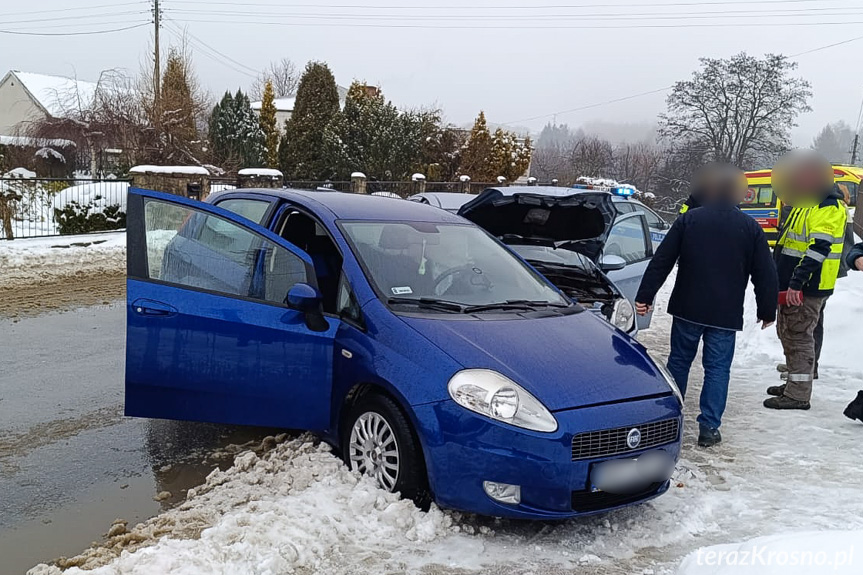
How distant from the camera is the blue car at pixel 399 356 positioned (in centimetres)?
344

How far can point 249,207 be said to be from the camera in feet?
17.8

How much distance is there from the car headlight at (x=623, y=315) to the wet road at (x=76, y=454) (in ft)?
10.2

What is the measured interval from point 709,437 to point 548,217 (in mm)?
3002

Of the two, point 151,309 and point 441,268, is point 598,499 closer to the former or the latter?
point 441,268

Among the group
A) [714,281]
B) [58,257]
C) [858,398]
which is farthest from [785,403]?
[58,257]

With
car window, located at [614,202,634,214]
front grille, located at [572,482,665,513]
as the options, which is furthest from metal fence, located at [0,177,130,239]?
front grille, located at [572,482,665,513]

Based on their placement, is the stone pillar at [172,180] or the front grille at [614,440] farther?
the stone pillar at [172,180]

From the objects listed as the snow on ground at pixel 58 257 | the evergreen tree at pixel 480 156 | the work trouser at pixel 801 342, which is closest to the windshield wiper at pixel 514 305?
the work trouser at pixel 801 342

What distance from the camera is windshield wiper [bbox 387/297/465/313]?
4129 mm

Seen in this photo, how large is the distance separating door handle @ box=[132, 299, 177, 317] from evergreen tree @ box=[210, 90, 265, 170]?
3249cm

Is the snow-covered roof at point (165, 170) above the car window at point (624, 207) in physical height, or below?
above

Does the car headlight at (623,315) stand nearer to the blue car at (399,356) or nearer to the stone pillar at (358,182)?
the blue car at (399,356)

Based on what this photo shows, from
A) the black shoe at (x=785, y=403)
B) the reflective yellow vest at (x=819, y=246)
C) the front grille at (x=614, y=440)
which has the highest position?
the reflective yellow vest at (x=819, y=246)

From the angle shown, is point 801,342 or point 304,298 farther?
point 801,342
